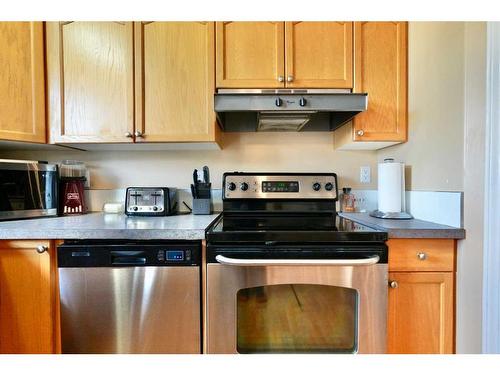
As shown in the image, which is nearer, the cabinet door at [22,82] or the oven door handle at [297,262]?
the oven door handle at [297,262]

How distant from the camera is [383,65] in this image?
4.62 ft

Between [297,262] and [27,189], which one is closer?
[297,262]

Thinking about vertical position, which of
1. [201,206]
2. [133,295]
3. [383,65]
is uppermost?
[383,65]

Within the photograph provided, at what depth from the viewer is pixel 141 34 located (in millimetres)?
1407

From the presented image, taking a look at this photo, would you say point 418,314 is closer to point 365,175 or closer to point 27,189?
point 365,175

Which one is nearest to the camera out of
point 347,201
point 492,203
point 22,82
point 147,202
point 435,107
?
point 492,203

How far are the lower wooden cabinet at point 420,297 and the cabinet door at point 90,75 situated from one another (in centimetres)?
149

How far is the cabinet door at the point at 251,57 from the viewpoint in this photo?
1408 millimetres

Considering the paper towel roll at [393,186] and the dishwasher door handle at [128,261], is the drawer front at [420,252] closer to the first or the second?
the paper towel roll at [393,186]

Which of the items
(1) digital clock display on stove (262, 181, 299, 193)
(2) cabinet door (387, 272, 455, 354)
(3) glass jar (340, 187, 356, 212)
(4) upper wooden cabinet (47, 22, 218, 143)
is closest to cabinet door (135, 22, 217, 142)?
(4) upper wooden cabinet (47, 22, 218, 143)

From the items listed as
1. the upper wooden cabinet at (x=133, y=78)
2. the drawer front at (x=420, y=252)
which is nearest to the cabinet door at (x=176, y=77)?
the upper wooden cabinet at (x=133, y=78)

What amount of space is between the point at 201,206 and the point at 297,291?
2.47ft

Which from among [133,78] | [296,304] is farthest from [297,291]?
[133,78]

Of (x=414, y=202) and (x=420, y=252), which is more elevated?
(x=414, y=202)
